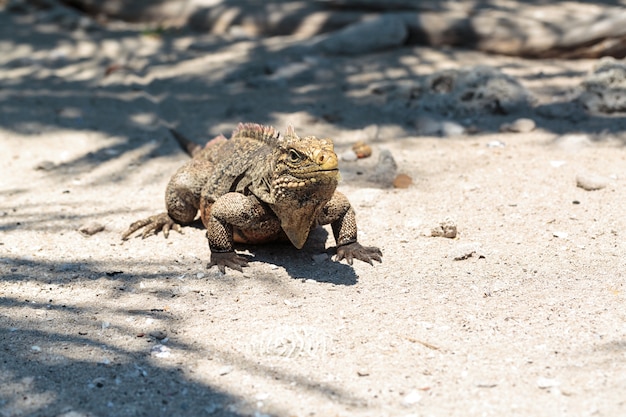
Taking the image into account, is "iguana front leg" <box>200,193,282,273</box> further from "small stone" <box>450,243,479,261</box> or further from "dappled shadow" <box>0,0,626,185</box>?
"dappled shadow" <box>0,0,626,185</box>

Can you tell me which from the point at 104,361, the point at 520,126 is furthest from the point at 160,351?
the point at 520,126

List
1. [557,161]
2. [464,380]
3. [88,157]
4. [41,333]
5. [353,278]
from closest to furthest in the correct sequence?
[464,380], [41,333], [353,278], [557,161], [88,157]

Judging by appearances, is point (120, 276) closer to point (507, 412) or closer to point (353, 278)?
point (353, 278)

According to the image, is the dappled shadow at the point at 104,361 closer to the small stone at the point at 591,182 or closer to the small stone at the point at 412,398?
the small stone at the point at 412,398

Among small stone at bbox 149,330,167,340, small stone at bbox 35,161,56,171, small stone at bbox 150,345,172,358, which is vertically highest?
small stone at bbox 150,345,172,358

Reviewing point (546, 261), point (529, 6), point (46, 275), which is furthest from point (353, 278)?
point (529, 6)

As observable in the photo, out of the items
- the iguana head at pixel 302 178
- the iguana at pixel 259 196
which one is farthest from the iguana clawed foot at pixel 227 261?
the iguana head at pixel 302 178

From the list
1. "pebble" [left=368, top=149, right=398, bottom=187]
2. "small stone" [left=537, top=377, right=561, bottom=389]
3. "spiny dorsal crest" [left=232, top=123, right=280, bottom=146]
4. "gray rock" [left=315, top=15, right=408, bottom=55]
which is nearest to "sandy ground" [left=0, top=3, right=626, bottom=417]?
"small stone" [left=537, top=377, right=561, bottom=389]
